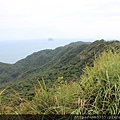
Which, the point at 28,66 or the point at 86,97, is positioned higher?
the point at 86,97

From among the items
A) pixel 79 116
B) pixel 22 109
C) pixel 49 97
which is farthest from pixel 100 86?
pixel 22 109

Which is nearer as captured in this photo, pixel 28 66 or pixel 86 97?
pixel 86 97

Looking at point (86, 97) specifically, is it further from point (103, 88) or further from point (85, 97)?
point (103, 88)

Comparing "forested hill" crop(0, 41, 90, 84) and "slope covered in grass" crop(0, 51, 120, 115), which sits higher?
"slope covered in grass" crop(0, 51, 120, 115)

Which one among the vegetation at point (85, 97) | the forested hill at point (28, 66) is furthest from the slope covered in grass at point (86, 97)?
the forested hill at point (28, 66)

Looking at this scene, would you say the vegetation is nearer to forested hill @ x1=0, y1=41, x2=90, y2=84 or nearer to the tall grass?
the tall grass

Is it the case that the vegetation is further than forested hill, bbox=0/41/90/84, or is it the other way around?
forested hill, bbox=0/41/90/84

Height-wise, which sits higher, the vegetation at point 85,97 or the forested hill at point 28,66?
the vegetation at point 85,97

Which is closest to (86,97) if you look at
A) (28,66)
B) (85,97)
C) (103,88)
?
(85,97)

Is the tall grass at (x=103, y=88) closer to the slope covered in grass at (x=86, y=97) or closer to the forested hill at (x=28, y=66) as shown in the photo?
the slope covered in grass at (x=86, y=97)

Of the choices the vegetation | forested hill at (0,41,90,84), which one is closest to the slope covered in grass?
the vegetation

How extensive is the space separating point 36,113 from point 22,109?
0.17 metres

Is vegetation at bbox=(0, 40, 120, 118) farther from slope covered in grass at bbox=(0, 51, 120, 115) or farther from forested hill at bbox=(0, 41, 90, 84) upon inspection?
forested hill at bbox=(0, 41, 90, 84)

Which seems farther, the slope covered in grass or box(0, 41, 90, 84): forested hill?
box(0, 41, 90, 84): forested hill
